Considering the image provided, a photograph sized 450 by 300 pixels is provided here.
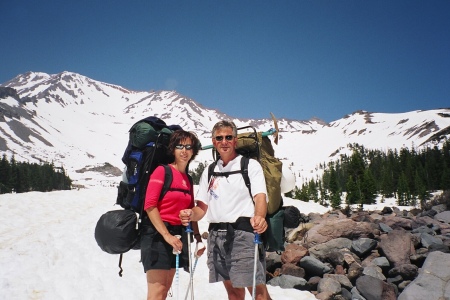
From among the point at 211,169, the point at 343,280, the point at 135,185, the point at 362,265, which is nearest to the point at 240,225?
the point at 211,169

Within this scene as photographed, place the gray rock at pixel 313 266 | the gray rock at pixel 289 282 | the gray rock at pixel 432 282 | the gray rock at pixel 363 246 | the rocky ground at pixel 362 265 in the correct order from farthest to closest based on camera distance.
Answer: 1. the gray rock at pixel 363 246
2. the gray rock at pixel 313 266
3. the gray rock at pixel 289 282
4. the rocky ground at pixel 362 265
5. the gray rock at pixel 432 282

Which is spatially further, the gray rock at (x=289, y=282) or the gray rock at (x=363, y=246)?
the gray rock at (x=363, y=246)

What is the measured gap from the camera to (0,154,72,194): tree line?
87188mm

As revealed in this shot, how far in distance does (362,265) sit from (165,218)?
378 inches

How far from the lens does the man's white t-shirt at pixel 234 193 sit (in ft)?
12.9

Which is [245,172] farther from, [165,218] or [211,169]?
[165,218]

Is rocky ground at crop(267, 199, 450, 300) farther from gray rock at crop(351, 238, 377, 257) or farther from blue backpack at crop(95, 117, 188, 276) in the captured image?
blue backpack at crop(95, 117, 188, 276)

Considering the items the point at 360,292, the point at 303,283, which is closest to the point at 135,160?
the point at 303,283

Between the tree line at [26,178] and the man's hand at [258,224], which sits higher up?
the tree line at [26,178]

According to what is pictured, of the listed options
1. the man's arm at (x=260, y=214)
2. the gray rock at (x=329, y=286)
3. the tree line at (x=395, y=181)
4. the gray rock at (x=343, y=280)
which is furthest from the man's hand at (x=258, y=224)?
the tree line at (x=395, y=181)

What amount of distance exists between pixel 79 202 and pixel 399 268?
18.6 m

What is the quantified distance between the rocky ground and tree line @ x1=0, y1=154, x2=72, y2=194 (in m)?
97.3

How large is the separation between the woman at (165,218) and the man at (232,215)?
223 mm

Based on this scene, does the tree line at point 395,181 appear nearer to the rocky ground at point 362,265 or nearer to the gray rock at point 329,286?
the rocky ground at point 362,265
